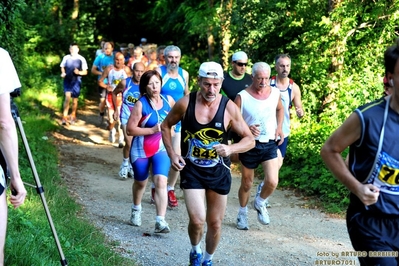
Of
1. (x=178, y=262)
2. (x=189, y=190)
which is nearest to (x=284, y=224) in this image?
(x=178, y=262)

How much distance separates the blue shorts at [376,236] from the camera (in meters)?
3.86

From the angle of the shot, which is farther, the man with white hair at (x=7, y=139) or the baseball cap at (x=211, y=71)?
the baseball cap at (x=211, y=71)

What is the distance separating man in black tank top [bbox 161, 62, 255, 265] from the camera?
620cm

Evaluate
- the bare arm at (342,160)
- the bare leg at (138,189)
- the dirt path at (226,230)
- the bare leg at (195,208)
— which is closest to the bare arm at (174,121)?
the bare leg at (195,208)

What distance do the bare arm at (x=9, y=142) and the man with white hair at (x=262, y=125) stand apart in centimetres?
422

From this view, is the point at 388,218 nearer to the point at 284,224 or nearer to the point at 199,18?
the point at 284,224

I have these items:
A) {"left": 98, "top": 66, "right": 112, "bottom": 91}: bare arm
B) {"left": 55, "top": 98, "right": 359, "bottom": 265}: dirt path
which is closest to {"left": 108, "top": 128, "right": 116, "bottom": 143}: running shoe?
{"left": 98, "top": 66, "right": 112, "bottom": 91}: bare arm

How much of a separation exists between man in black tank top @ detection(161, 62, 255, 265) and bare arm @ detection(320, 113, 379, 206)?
7.01 ft

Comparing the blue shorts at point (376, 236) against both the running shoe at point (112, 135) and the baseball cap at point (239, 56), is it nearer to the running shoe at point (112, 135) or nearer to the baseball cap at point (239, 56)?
→ the baseball cap at point (239, 56)

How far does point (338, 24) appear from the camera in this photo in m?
13.6

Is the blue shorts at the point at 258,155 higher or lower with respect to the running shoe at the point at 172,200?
higher

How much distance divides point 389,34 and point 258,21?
355cm

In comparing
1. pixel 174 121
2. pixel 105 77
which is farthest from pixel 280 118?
pixel 105 77

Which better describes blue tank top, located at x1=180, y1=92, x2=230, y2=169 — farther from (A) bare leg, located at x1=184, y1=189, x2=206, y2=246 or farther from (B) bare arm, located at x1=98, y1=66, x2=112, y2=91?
(B) bare arm, located at x1=98, y1=66, x2=112, y2=91
